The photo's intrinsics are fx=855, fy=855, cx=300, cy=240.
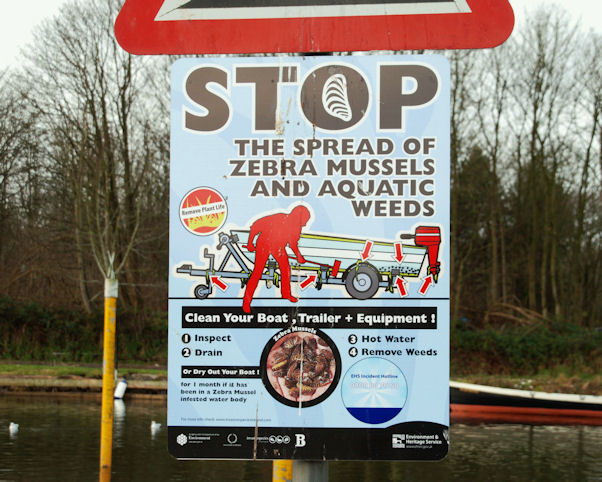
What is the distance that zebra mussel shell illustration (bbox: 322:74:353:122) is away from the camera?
1.98 m

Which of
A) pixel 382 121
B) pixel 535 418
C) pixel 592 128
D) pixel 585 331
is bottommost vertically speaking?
pixel 535 418

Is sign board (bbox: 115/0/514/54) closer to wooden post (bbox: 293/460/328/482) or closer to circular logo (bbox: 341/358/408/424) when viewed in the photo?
circular logo (bbox: 341/358/408/424)

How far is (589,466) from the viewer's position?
14547 mm

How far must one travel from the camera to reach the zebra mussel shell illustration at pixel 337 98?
1.98 metres

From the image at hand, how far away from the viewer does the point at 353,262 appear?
194 cm

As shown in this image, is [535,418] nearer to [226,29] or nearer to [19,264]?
[19,264]

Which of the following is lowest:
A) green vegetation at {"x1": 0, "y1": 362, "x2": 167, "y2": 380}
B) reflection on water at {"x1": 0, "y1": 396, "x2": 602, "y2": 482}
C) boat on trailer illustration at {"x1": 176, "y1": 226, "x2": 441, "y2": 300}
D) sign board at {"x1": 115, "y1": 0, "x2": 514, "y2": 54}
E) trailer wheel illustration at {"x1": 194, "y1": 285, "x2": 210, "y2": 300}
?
reflection on water at {"x1": 0, "y1": 396, "x2": 602, "y2": 482}

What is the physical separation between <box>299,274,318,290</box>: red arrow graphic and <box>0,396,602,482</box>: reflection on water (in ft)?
37.5

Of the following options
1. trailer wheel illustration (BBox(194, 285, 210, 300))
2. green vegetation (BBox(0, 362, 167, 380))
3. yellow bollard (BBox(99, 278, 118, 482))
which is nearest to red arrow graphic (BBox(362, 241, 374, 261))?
trailer wheel illustration (BBox(194, 285, 210, 300))

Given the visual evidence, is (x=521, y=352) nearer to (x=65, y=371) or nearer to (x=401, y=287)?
(x=65, y=371)

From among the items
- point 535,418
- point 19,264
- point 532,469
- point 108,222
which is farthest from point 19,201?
point 532,469

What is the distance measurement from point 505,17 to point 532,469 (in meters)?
13.4

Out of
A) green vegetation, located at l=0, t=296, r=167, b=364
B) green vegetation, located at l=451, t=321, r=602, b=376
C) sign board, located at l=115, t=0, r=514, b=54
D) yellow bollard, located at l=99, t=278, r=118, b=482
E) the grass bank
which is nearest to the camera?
sign board, located at l=115, t=0, r=514, b=54

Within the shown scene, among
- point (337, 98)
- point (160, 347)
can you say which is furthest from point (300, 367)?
point (160, 347)
